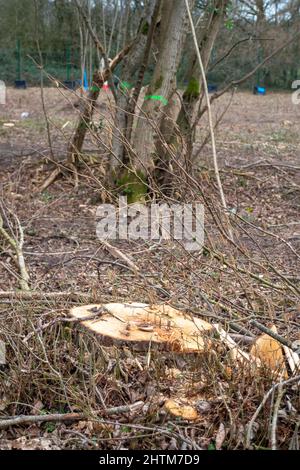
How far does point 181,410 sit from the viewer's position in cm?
303

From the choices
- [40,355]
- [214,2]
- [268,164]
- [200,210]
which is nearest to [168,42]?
[214,2]

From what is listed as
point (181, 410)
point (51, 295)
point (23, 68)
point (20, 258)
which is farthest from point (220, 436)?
point (23, 68)

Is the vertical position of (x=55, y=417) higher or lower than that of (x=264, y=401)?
lower

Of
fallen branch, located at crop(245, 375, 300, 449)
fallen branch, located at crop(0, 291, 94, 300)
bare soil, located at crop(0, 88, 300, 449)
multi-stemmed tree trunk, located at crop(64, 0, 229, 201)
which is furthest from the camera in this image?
multi-stemmed tree trunk, located at crop(64, 0, 229, 201)

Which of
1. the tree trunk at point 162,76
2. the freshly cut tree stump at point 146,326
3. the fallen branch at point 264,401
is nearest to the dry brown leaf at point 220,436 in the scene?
the fallen branch at point 264,401

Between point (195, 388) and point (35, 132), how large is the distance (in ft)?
28.2

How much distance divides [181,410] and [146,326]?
2.26ft

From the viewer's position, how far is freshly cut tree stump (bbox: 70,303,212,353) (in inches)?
136

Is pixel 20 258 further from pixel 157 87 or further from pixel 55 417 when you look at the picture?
pixel 157 87

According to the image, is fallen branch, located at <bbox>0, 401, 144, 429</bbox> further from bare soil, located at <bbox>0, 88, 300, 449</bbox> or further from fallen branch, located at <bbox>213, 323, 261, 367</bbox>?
fallen branch, located at <bbox>213, 323, 261, 367</bbox>

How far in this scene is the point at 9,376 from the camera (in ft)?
11.2

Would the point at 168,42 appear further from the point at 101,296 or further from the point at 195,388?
the point at 195,388

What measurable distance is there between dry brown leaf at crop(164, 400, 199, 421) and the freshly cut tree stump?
13.7 inches

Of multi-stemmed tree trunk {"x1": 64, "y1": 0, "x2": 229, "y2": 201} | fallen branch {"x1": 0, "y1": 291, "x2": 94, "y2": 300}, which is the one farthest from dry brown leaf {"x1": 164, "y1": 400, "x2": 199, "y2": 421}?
multi-stemmed tree trunk {"x1": 64, "y1": 0, "x2": 229, "y2": 201}
